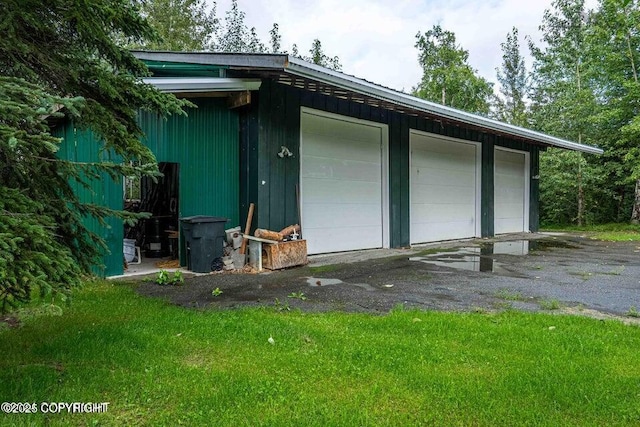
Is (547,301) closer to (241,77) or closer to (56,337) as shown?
(56,337)

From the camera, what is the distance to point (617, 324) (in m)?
3.58

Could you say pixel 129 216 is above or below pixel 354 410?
above

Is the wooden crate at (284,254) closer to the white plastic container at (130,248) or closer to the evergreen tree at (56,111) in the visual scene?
the white plastic container at (130,248)

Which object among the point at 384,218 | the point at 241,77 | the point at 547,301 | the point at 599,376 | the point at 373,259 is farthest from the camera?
the point at 384,218

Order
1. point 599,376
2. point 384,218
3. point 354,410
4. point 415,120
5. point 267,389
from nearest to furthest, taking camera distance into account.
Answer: point 354,410 → point 267,389 → point 599,376 → point 384,218 → point 415,120

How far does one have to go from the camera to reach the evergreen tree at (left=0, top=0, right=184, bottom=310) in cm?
186

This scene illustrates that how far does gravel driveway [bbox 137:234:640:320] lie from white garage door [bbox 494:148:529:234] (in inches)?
192

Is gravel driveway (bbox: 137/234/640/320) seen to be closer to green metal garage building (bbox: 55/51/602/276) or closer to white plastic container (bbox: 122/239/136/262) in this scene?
green metal garage building (bbox: 55/51/602/276)

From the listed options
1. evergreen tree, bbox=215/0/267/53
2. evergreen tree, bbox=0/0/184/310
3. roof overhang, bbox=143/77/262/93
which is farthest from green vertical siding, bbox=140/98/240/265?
evergreen tree, bbox=215/0/267/53

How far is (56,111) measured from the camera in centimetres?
247

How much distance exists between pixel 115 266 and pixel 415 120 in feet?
23.8

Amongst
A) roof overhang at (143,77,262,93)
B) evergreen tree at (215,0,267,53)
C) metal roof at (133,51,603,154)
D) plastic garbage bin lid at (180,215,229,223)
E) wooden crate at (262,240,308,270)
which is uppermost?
evergreen tree at (215,0,267,53)

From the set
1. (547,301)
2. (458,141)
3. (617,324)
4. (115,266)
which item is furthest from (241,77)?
(458,141)

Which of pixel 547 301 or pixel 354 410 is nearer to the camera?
pixel 354 410
